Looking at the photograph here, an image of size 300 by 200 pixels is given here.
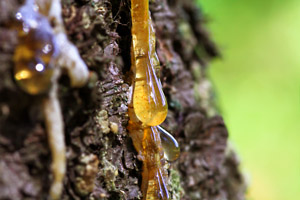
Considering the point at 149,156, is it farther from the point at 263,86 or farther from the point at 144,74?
the point at 263,86

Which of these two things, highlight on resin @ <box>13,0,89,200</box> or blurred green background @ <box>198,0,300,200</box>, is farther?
blurred green background @ <box>198,0,300,200</box>

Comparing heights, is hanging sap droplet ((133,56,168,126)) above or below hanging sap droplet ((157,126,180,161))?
above

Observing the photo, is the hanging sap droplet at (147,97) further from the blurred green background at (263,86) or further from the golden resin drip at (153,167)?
the blurred green background at (263,86)

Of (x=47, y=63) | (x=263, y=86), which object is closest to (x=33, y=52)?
(x=47, y=63)

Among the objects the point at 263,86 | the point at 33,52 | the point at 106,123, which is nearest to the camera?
the point at 33,52

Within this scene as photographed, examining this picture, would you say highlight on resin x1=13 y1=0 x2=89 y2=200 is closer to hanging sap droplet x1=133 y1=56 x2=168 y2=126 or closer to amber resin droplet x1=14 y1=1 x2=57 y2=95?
amber resin droplet x1=14 y1=1 x2=57 y2=95

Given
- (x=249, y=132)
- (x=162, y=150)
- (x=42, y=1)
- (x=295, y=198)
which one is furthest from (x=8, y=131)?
(x=295, y=198)

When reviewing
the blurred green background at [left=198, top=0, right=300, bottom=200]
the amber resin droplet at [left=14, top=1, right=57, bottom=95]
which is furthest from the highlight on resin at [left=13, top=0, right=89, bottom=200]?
the blurred green background at [left=198, top=0, right=300, bottom=200]
